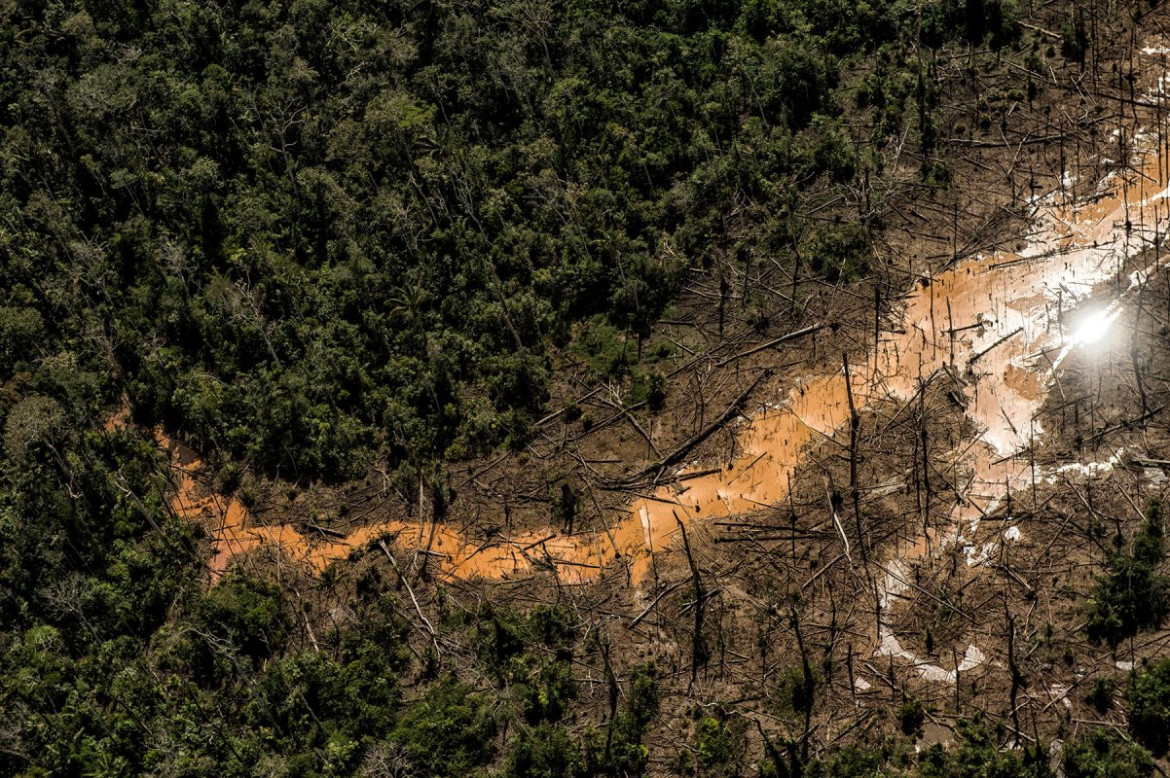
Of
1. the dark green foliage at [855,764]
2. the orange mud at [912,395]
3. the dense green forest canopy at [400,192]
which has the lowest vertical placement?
the dark green foliage at [855,764]

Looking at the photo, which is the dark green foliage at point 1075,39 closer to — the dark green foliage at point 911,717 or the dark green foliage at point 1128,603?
the dark green foliage at point 1128,603

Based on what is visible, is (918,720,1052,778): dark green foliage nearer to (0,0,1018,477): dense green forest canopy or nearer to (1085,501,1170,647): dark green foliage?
(1085,501,1170,647): dark green foliage

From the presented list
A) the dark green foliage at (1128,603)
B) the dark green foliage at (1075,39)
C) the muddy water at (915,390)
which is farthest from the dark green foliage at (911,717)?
the dark green foliage at (1075,39)

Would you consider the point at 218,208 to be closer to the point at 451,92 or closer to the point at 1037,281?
the point at 451,92

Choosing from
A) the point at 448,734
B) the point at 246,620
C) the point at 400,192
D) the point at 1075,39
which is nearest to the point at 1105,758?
the point at 448,734

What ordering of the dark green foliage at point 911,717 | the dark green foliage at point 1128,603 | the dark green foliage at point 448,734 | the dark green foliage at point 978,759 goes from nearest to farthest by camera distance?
the dark green foliage at point 978,759, the dark green foliage at point 911,717, the dark green foliage at point 1128,603, the dark green foliage at point 448,734
